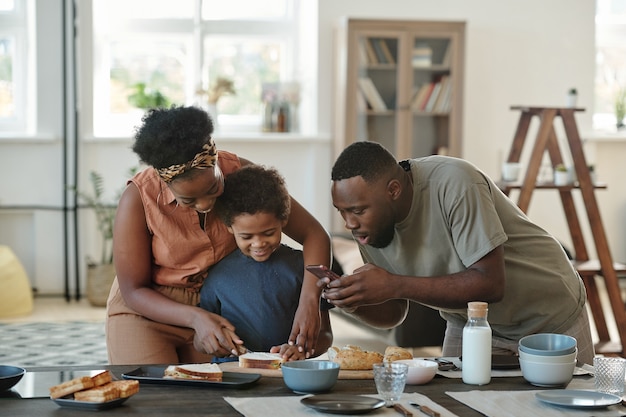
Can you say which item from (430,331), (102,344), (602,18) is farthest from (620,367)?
(602,18)

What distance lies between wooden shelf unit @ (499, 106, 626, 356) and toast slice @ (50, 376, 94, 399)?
3.44m

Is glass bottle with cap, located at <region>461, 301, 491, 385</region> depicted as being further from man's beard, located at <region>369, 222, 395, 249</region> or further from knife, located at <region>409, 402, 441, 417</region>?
man's beard, located at <region>369, 222, 395, 249</region>

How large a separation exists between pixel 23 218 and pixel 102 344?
197 cm

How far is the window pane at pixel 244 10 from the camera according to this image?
23.9ft

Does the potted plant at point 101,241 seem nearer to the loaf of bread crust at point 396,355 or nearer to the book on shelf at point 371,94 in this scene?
the book on shelf at point 371,94

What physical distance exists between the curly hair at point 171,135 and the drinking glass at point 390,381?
2.66ft

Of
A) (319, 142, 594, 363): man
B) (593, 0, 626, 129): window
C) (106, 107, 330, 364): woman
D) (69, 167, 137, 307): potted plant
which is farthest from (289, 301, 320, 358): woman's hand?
(593, 0, 626, 129): window

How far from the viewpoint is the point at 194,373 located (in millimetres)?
2096

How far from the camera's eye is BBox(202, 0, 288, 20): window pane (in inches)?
287

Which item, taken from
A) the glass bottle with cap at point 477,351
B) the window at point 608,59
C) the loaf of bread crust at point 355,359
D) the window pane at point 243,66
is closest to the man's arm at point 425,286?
the loaf of bread crust at point 355,359

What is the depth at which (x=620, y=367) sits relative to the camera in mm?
2043

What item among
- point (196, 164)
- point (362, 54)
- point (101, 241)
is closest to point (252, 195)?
point (196, 164)

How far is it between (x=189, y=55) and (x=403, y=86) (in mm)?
1617

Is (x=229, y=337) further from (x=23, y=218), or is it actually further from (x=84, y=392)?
(x=23, y=218)
